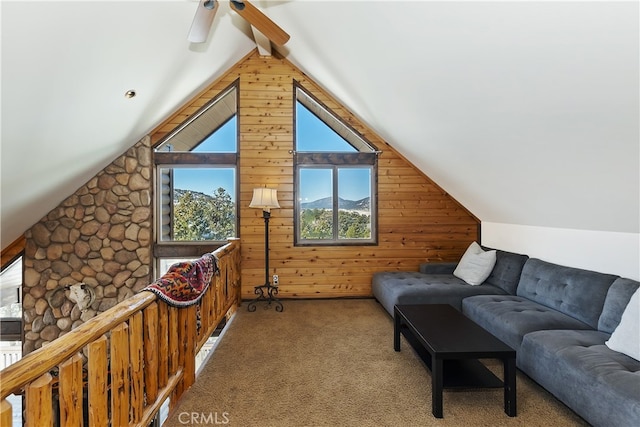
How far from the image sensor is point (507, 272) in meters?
3.61

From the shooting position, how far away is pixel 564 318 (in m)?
2.59

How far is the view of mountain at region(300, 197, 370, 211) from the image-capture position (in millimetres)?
4758

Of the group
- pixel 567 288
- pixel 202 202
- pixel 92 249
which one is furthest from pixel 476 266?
pixel 92 249

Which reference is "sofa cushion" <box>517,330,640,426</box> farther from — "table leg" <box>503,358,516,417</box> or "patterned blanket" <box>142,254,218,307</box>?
"patterned blanket" <box>142,254,218,307</box>

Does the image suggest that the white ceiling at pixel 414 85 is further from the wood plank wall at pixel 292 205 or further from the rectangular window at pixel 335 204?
the rectangular window at pixel 335 204

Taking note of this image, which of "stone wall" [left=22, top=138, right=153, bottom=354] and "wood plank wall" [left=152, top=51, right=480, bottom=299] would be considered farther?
"wood plank wall" [left=152, top=51, right=480, bottom=299]

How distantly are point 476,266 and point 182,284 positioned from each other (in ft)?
10.8

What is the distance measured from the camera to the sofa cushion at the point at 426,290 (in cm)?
346

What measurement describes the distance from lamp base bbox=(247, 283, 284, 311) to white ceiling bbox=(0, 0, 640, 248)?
2538 mm

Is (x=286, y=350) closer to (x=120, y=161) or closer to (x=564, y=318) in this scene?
(x=564, y=318)

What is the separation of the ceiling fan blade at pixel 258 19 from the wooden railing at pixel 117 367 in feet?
6.61

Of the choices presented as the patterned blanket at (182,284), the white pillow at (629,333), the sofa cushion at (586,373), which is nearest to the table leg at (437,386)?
the sofa cushion at (586,373)

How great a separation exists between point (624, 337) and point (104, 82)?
4.26 metres

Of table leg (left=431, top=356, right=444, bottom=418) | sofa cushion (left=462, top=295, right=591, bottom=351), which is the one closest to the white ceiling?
sofa cushion (left=462, top=295, right=591, bottom=351)
